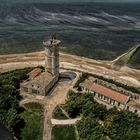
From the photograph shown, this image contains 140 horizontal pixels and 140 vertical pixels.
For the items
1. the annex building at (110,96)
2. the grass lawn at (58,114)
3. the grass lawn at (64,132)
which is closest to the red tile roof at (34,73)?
the annex building at (110,96)

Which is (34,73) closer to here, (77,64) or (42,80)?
(42,80)

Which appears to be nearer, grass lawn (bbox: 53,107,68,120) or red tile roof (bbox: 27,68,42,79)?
grass lawn (bbox: 53,107,68,120)

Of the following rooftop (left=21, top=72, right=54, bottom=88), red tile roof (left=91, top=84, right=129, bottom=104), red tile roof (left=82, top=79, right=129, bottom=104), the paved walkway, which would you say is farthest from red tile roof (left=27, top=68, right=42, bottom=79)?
the paved walkway

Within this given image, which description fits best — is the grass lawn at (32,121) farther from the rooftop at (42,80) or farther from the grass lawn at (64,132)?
the rooftop at (42,80)

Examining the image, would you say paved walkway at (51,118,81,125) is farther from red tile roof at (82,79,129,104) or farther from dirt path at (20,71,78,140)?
red tile roof at (82,79,129,104)

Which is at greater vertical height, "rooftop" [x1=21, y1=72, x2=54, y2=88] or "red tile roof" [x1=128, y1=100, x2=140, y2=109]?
"rooftop" [x1=21, y1=72, x2=54, y2=88]
